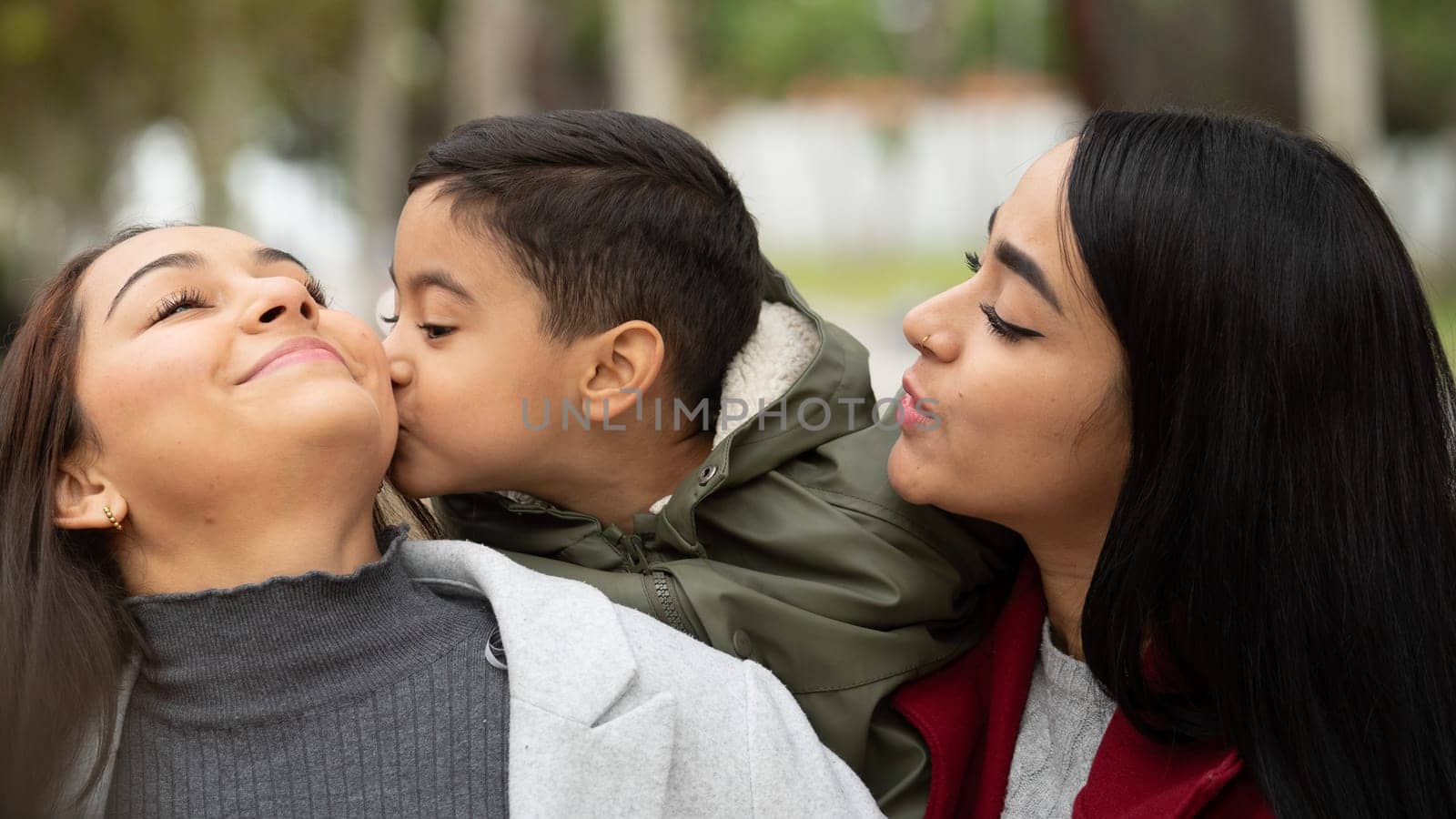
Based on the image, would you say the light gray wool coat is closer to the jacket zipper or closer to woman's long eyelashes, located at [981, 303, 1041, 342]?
the jacket zipper

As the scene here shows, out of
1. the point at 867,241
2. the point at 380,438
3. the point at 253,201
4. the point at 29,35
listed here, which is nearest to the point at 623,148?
the point at 380,438

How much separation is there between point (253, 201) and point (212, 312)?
22.3 meters

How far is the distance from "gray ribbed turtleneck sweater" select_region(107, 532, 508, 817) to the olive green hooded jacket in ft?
1.35

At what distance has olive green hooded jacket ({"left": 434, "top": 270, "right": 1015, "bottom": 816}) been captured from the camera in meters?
2.46

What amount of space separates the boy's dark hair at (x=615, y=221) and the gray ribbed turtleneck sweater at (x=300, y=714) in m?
0.73

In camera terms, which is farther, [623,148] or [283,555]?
[623,148]

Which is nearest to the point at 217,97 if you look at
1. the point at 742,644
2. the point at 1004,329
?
the point at 742,644

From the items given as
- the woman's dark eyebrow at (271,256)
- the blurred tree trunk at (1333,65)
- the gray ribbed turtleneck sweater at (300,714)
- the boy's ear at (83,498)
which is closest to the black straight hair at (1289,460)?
the gray ribbed turtleneck sweater at (300,714)

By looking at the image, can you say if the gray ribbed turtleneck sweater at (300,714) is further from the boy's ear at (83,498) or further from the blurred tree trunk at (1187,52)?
the blurred tree trunk at (1187,52)

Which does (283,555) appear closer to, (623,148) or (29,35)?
(623,148)

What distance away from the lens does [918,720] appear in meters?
2.46

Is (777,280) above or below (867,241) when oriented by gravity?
above

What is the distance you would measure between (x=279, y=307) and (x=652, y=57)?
12248 mm

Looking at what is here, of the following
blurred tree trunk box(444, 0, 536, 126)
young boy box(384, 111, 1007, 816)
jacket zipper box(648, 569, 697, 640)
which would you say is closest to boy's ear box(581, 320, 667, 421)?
young boy box(384, 111, 1007, 816)
